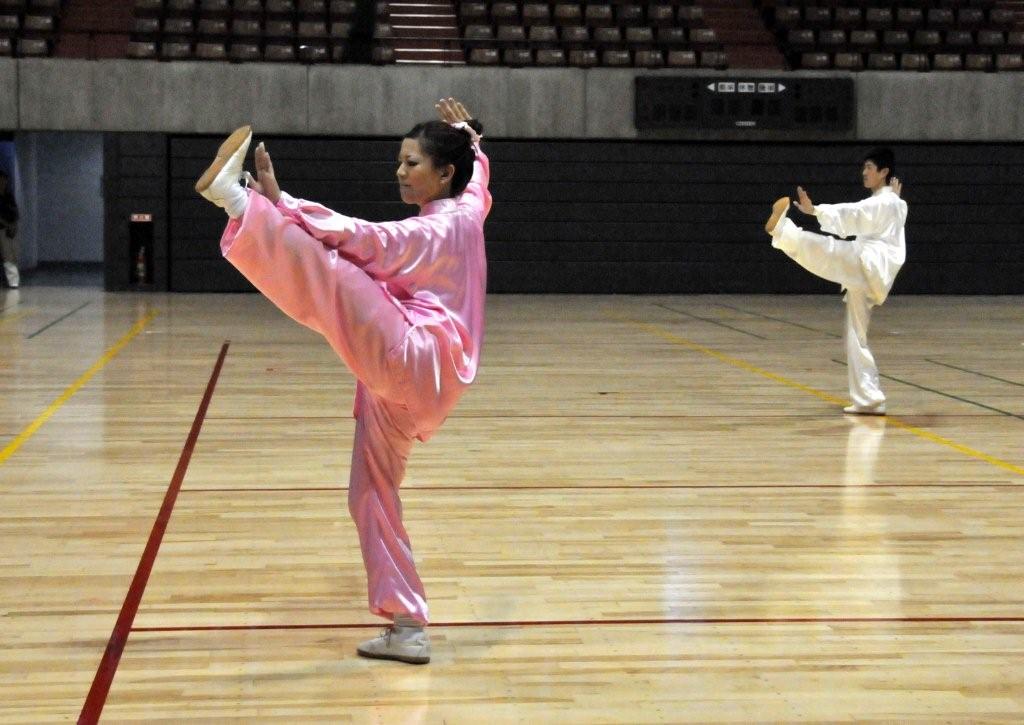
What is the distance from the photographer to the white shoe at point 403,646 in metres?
3.78

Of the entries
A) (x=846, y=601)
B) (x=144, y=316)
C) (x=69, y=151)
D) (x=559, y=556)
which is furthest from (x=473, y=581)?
(x=69, y=151)

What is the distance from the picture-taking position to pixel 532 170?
19.5 metres

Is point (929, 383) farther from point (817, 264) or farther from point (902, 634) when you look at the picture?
point (902, 634)

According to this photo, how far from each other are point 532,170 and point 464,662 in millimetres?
16080

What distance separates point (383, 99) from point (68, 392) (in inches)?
404

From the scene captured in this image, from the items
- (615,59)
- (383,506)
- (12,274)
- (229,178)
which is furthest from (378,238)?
(12,274)

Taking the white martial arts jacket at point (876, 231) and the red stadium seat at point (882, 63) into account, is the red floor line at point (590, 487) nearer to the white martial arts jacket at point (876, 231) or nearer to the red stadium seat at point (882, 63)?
the white martial arts jacket at point (876, 231)

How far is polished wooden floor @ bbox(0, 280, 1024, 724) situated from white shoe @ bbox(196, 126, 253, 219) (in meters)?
1.23

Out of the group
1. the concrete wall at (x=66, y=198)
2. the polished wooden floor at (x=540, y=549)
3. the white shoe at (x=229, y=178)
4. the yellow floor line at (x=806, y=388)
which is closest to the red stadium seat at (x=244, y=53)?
the yellow floor line at (x=806, y=388)

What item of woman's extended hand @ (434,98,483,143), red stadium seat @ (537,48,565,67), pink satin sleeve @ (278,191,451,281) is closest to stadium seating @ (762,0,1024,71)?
red stadium seat @ (537,48,565,67)

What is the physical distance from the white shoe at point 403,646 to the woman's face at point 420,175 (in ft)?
3.82

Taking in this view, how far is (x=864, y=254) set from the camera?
846 cm

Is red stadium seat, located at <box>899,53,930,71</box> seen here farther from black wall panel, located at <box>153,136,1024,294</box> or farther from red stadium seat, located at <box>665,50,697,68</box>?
red stadium seat, located at <box>665,50,697,68</box>

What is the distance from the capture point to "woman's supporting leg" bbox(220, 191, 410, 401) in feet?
11.0
